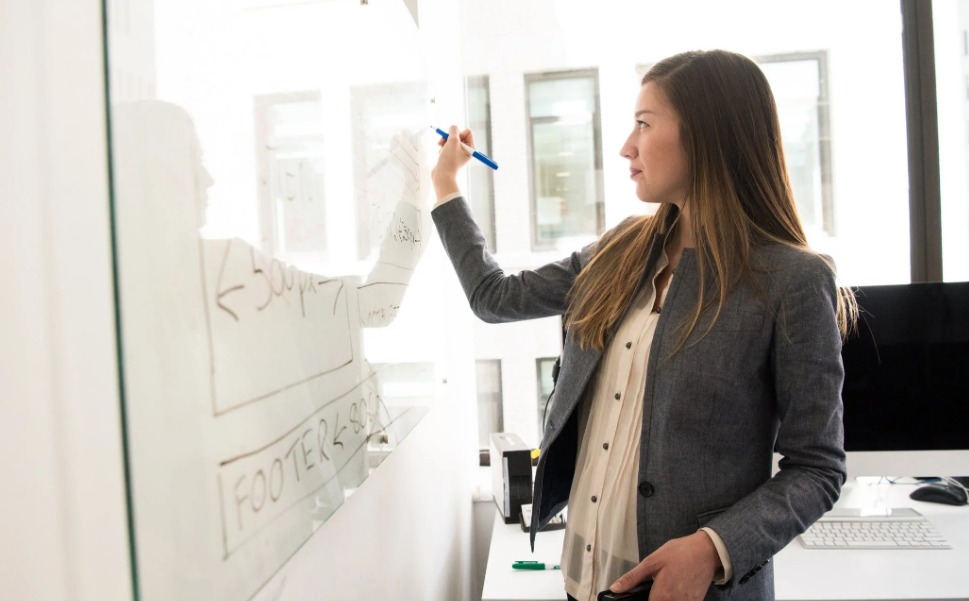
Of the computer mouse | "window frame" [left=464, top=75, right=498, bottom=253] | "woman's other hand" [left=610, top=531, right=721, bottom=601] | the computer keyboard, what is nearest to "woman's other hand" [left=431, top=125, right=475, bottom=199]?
"woman's other hand" [left=610, top=531, right=721, bottom=601]

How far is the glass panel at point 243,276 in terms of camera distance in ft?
1.29

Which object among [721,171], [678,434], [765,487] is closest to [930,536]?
[765,487]

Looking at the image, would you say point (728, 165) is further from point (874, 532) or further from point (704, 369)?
point (874, 532)

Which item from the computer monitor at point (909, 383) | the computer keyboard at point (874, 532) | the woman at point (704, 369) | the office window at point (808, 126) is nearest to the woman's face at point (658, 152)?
the woman at point (704, 369)

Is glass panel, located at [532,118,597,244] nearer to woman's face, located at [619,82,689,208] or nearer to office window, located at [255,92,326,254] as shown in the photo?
woman's face, located at [619,82,689,208]

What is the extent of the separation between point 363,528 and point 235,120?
0.63 meters

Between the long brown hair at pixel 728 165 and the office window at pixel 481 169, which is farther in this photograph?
the office window at pixel 481 169

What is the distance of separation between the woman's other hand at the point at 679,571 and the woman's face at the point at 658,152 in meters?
0.55

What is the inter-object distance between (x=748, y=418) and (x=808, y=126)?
1668mm

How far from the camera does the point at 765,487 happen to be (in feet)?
3.03

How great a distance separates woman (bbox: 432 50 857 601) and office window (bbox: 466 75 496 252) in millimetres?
1162

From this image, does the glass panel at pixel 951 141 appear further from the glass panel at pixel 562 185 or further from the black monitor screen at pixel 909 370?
the glass panel at pixel 562 185

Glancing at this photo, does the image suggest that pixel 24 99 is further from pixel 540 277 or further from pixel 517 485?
pixel 517 485

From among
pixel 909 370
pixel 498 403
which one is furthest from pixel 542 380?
pixel 909 370
